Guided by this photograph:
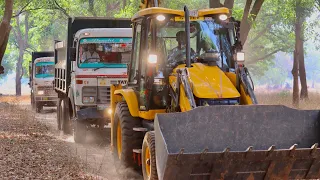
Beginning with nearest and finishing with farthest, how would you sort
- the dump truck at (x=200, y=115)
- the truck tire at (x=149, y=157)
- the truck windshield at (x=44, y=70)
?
the dump truck at (x=200, y=115) < the truck tire at (x=149, y=157) < the truck windshield at (x=44, y=70)

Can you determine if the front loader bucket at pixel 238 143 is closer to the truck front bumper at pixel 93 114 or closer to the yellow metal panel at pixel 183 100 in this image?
the yellow metal panel at pixel 183 100

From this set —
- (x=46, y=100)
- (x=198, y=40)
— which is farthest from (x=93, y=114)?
(x=46, y=100)

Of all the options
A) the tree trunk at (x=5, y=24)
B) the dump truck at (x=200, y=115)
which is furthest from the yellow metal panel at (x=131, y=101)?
the tree trunk at (x=5, y=24)

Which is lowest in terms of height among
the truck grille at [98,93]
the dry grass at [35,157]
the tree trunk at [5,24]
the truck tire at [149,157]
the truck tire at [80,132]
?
the dry grass at [35,157]

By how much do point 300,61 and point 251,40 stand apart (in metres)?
25.7

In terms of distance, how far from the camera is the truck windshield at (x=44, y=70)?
31359 mm

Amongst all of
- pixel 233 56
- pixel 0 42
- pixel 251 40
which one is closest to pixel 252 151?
pixel 233 56

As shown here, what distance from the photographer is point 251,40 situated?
58531 millimetres

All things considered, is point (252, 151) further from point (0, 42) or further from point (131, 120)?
point (0, 42)

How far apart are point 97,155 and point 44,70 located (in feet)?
56.1

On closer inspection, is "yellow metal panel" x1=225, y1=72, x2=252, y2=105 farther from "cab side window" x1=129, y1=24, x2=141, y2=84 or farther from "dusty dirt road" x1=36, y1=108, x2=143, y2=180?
"dusty dirt road" x1=36, y1=108, x2=143, y2=180

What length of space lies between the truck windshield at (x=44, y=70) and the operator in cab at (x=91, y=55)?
48.3ft

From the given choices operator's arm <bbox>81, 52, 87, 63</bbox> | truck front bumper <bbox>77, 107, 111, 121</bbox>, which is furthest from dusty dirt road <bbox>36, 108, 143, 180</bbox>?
operator's arm <bbox>81, 52, 87, 63</bbox>

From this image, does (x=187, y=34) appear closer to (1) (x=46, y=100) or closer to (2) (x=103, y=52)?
(2) (x=103, y=52)
